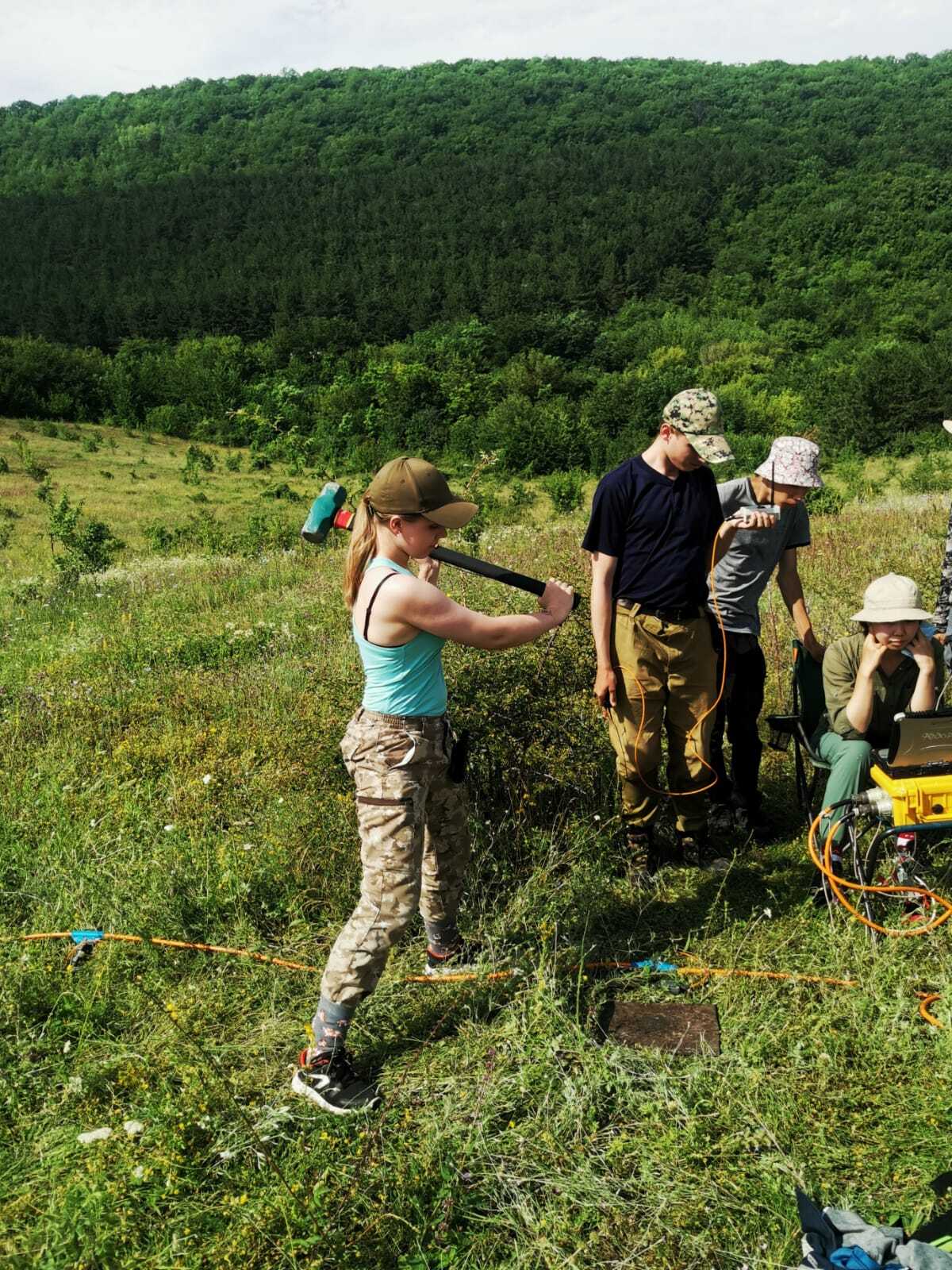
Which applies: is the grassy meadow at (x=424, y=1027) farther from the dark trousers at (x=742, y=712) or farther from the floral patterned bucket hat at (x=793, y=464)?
the floral patterned bucket hat at (x=793, y=464)

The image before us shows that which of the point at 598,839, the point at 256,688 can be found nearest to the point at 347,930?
the point at 598,839

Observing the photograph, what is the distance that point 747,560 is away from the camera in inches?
164

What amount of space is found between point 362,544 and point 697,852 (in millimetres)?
2224

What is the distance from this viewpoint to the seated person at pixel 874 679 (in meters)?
3.58

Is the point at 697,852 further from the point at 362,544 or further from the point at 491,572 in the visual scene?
the point at 362,544

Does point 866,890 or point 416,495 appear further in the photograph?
point 866,890

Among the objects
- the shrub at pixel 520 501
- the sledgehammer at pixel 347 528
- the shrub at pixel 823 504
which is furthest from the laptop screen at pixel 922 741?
the shrub at pixel 520 501

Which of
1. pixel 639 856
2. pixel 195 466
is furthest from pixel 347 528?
pixel 195 466

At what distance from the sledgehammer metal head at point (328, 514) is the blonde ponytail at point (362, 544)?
172mm

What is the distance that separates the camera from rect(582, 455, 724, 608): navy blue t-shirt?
3.63m

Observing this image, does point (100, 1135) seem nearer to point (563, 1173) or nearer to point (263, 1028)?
point (263, 1028)

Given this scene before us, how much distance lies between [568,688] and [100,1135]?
2553 millimetres

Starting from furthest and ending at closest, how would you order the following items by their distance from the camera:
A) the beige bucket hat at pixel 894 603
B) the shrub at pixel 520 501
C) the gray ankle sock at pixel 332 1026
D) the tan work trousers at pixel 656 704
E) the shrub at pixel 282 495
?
the shrub at pixel 282 495 → the shrub at pixel 520 501 → the tan work trousers at pixel 656 704 → the beige bucket hat at pixel 894 603 → the gray ankle sock at pixel 332 1026

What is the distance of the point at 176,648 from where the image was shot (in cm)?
700
